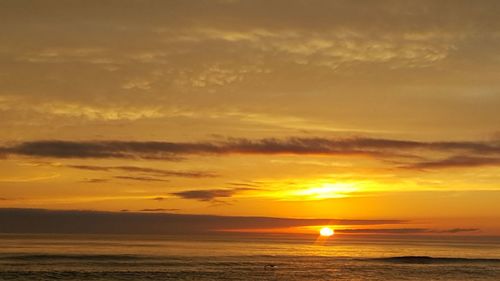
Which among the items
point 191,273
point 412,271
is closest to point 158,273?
point 191,273

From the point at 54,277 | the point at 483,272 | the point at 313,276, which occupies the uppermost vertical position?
the point at 483,272

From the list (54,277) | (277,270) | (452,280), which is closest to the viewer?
(54,277)

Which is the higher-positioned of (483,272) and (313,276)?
(483,272)

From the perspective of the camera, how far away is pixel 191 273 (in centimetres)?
5809

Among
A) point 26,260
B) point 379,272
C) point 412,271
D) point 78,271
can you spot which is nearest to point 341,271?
point 379,272

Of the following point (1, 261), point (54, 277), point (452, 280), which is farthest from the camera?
point (1, 261)

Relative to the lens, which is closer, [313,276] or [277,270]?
[313,276]

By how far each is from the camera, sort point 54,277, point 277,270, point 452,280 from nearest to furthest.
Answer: point 54,277 < point 452,280 < point 277,270

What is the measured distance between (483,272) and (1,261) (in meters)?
56.8

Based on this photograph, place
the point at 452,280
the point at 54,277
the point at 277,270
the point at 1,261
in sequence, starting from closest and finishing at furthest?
the point at 54,277
the point at 452,280
the point at 277,270
the point at 1,261

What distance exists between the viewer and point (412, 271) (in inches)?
2579

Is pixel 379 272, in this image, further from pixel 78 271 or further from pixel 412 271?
pixel 78 271

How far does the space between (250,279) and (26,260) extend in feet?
104

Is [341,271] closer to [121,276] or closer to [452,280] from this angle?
[452,280]
